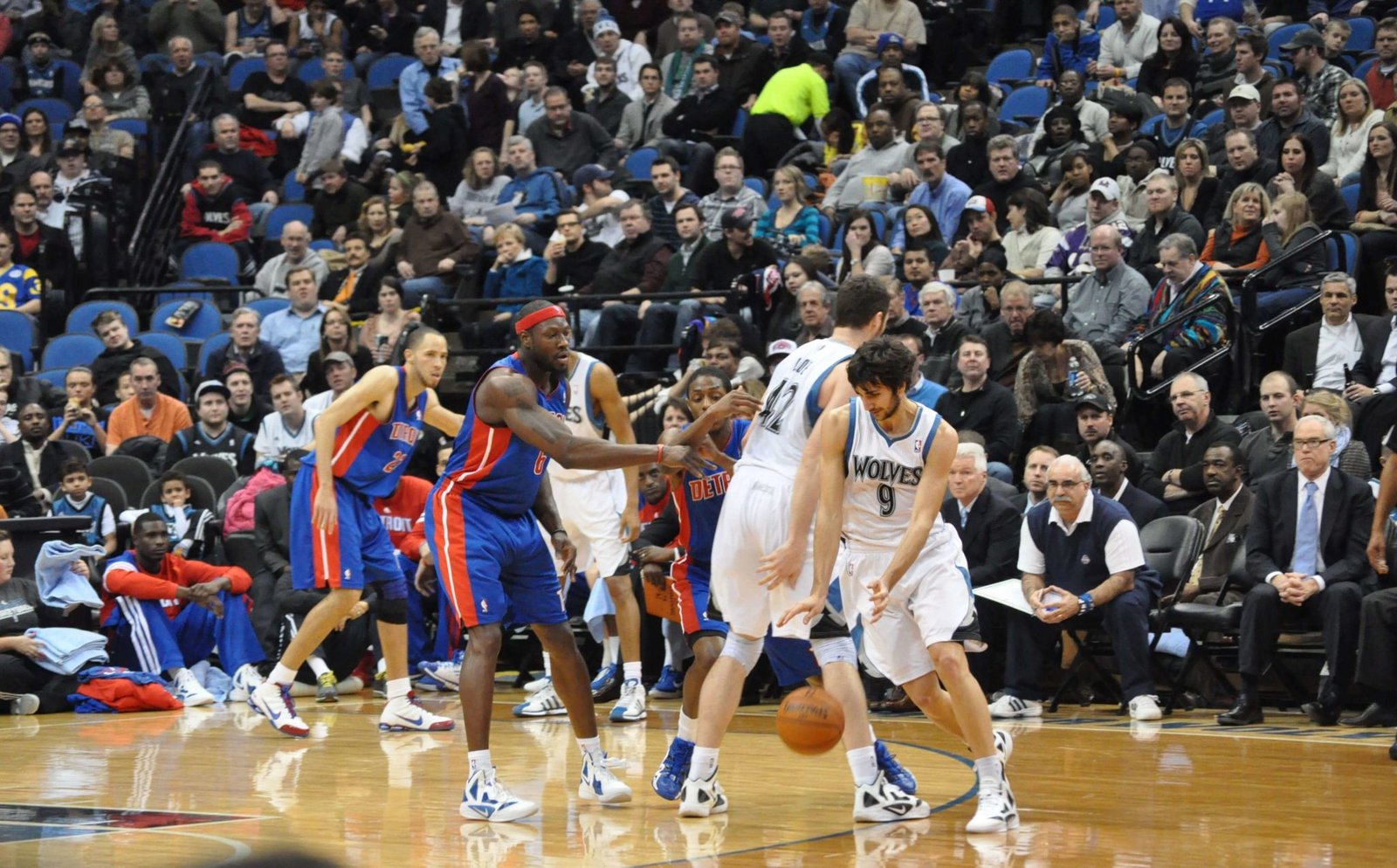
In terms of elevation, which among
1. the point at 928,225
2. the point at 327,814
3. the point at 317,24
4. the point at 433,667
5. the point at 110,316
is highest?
the point at 317,24

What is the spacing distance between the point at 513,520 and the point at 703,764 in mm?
1150

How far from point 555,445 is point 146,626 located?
235 inches

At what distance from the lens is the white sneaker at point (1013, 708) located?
9.70 m

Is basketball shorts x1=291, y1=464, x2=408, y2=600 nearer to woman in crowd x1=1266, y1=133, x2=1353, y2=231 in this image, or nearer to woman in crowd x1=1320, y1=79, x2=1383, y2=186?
woman in crowd x1=1266, y1=133, x2=1353, y2=231

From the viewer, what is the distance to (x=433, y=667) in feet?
38.7

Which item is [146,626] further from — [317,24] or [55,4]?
[55,4]

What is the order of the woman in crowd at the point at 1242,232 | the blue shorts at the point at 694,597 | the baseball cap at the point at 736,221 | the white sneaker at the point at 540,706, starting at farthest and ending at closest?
the baseball cap at the point at 736,221
the woman in crowd at the point at 1242,232
the white sneaker at the point at 540,706
the blue shorts at the point at 694,597

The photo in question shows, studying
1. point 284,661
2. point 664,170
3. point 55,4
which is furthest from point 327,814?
point 55,4

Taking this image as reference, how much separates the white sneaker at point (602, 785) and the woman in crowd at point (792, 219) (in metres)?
7.94

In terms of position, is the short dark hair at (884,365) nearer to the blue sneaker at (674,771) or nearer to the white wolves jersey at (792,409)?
the white wolves jersey at (792,409)

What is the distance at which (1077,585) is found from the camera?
32.4 feet

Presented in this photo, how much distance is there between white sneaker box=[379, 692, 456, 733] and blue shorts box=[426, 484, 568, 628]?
2.69m

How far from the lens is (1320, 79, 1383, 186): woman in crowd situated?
40.6 ft

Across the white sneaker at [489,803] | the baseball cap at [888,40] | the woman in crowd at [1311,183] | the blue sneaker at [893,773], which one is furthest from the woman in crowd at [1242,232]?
the white sneaker at [489,803]
